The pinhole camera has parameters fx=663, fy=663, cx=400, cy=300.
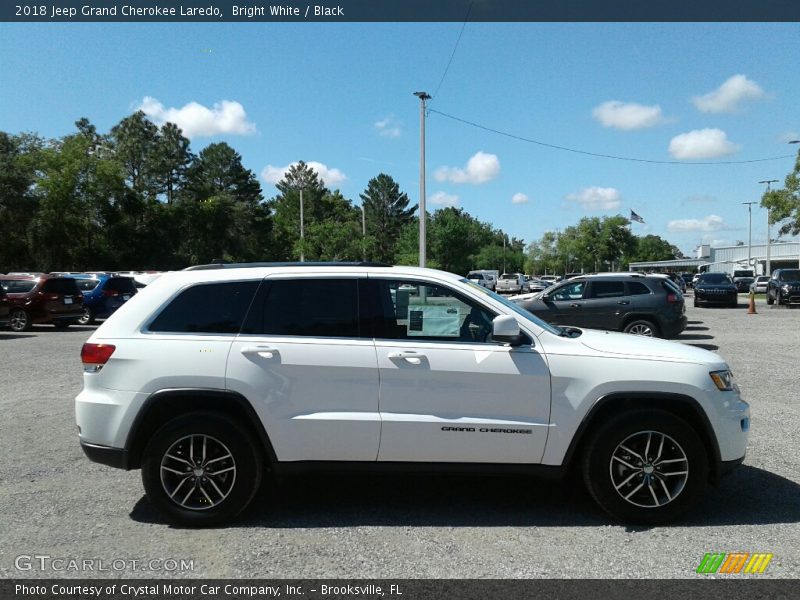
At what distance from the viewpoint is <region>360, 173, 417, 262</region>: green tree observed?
99.3 metres

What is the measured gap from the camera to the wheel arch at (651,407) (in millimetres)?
4430

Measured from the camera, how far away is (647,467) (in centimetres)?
446

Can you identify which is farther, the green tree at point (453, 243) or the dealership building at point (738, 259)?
the dealership building at point (738, 259)

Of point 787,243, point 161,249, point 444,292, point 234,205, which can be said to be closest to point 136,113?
point 234,205

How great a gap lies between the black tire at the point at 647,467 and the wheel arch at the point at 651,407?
0.07 meters

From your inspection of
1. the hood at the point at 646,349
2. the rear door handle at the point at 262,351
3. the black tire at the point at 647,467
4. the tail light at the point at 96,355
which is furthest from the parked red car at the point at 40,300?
the black tire at the point at 647,467

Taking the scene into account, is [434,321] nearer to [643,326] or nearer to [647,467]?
[647,467]

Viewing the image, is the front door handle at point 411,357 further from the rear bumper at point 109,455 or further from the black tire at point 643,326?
the black tire at point 643,326

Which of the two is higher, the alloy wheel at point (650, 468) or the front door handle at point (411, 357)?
the front door handle at point (411, 357)

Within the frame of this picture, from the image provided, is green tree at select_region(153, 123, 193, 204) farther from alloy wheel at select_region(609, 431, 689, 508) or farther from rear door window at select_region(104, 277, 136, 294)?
alloy wheel at select_region(609, 431, 689, 508)

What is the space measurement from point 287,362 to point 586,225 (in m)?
101

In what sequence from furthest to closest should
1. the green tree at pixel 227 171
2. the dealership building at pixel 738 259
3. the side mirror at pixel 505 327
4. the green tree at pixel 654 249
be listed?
1. the green tree at pixel 654 249
2. the dealership building at pixel 738 259
3. the green tree at pixel 227 171
4. the side mirror at pixel 505 327

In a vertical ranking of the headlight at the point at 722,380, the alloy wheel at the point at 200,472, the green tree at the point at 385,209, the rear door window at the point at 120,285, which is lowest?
the alloy wheel at the point at 200,472

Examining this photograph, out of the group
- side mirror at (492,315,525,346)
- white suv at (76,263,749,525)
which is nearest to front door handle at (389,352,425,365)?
white suv at (76,263,749,525)
